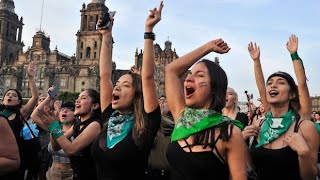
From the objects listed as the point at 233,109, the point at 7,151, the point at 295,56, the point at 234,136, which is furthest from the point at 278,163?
the point at 233,109

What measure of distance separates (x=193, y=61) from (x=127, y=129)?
0.97 meters

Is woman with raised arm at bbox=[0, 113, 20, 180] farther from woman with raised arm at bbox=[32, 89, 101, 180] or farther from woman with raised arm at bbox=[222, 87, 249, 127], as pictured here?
woman with raised arm at bbox=[222, 87, 249, 127]

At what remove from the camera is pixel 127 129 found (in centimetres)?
390

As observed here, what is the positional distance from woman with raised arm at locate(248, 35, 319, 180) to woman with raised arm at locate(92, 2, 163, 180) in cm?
106

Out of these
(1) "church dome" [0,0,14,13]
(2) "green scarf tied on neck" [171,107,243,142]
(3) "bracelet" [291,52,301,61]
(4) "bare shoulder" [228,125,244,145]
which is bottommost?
(4) "bare shoulder" [228,125,244,145]

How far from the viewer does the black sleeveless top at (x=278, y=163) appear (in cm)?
365

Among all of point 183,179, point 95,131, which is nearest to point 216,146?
point 183,179

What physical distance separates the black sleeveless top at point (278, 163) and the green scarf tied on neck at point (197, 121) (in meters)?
0.89

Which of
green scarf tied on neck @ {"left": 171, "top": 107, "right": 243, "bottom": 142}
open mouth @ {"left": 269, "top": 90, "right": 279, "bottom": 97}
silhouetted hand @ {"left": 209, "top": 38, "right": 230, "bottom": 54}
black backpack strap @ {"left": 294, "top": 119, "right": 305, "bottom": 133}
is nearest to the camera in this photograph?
green scarf tied on neck @ {"left": 171, "top": 107, "right": 243, "bottom": 142}

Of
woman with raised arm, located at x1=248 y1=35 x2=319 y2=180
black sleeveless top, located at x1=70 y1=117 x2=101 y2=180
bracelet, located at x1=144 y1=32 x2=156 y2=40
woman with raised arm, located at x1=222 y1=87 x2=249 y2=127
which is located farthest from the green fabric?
woman with raised arm, located at x1=222 y1=87 x2=249 y2=127

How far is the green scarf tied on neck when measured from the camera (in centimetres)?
293

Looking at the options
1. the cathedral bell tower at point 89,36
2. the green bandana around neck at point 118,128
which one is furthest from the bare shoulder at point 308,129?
the cathedral bell tower at point 89,36

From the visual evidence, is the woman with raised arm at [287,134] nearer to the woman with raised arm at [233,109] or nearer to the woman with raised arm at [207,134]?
the woman with raised arm at [207,134]

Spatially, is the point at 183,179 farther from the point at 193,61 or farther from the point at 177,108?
the point at 193,61
